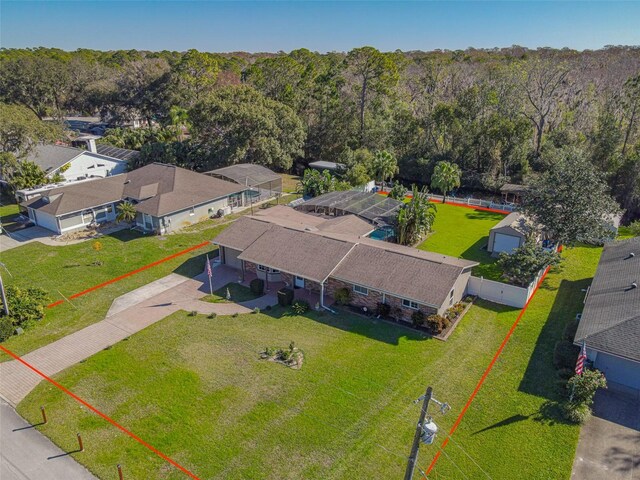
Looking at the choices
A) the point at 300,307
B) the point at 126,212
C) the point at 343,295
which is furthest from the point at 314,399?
the point at 126,212

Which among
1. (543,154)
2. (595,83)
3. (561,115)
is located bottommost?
(543,154)

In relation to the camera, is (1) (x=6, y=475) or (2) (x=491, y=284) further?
(2) (x=491, y=284)

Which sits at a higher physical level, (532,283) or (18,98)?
(18,98)

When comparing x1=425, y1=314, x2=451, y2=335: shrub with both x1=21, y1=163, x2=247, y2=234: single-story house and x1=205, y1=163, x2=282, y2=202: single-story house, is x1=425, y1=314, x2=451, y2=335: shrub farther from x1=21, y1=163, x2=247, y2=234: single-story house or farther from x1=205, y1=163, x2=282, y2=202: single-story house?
x1=205, y1=163, x2=282, y2=202: single-story house

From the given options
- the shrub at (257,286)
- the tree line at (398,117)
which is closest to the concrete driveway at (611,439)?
the shrub at (257,286)

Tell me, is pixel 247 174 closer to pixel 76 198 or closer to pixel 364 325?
pixel 76 198

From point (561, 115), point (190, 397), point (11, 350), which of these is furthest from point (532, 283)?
point (561, 115)

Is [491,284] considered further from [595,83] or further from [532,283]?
[595,83]

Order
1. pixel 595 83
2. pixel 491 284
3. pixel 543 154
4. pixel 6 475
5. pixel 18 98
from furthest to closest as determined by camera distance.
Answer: pixel 18 98 → pixel 595 83 → pixel 543 154 → pixel 491 284 → pixel 6 475
